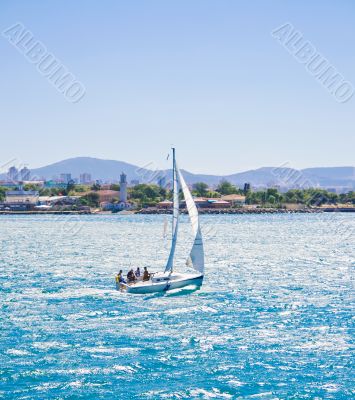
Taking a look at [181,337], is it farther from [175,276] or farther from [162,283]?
[175,276]

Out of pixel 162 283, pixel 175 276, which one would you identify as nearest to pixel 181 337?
pixel 162 283

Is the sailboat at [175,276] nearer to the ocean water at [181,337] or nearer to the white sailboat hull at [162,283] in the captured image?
the white sailboat hull at [162,283]

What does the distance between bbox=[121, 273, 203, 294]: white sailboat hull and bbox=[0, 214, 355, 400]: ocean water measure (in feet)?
3.65

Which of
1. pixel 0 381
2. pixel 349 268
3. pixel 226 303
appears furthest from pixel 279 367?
pixel 349 268

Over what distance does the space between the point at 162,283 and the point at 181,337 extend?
1466 cm

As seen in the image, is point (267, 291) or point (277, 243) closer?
point (267, 291)

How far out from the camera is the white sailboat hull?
50375 mm

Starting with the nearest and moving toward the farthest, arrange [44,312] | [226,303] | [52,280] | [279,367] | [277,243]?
1. [279,367]
2. [44,312]
3. [226,303]
4. [52,280]
5. [277,243]

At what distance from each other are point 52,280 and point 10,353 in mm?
25383

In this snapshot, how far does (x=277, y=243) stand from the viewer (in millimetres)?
105562

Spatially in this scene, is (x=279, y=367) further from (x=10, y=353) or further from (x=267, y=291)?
(x=267, y=291)

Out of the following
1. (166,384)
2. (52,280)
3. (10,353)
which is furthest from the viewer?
(52,280)

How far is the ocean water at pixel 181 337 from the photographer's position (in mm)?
28656

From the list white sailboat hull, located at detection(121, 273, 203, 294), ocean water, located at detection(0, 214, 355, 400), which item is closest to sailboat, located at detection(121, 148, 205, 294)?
white sailboat hull, located at detection(121, 273, 203, 294)
